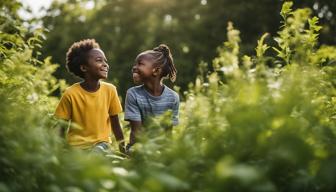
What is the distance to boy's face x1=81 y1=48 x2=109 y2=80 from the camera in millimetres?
5137

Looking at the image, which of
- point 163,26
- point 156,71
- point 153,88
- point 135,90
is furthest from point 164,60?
point 163,26

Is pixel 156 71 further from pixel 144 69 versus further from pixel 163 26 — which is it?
pixel 163 26

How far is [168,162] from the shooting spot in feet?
9.04

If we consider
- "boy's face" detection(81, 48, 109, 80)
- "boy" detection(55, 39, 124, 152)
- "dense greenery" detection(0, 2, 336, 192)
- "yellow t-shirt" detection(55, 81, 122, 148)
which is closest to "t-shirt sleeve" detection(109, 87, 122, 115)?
"boy" detection(55, 39, 124, 152)

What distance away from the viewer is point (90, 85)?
5180mm

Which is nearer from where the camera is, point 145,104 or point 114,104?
point 145,104

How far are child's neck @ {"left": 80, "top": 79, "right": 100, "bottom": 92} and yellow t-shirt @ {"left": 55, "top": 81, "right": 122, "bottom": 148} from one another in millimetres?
48

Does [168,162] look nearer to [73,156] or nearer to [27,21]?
[73,156]

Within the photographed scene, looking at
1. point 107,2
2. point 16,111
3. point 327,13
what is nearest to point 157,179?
point 16,111

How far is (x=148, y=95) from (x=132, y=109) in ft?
0.75

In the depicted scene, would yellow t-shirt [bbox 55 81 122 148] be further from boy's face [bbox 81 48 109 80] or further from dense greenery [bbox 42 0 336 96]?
dense greenery [bbox 42 0 336 96]

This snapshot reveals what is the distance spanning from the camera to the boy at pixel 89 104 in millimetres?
4941

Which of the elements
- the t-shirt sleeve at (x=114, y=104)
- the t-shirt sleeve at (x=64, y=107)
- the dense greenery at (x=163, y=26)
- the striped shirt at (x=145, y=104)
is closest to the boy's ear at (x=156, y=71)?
the striped shirt at (x=145, y=104)

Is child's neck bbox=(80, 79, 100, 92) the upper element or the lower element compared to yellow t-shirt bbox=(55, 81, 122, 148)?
upper
